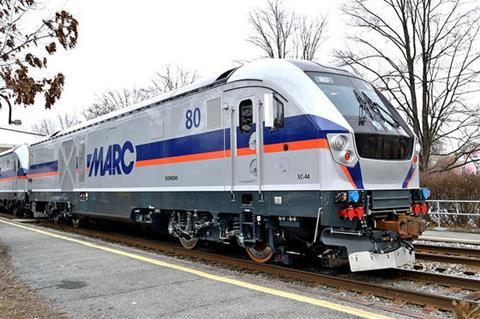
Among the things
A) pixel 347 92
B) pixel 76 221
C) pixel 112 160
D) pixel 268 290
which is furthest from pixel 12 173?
pixel 268 290

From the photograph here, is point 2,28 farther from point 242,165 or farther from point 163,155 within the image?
point 242,165

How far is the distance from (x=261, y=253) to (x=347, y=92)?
10.5ft

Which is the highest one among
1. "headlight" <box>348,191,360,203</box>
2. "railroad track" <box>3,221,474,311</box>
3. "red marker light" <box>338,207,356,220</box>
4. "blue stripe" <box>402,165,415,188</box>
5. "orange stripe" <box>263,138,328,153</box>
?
"orange stripe" <box>263,138,328,153</box>

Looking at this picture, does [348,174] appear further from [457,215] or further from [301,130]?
[457,215]

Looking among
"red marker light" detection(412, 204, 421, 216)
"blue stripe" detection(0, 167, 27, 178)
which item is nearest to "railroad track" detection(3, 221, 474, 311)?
"red marker light" detection(412, 204, 421, 216)

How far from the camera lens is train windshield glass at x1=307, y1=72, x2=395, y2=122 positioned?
728cm

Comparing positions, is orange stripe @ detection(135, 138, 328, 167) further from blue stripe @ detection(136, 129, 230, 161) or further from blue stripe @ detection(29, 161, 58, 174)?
blue stripe @ detection(29, 161, 58, 174)

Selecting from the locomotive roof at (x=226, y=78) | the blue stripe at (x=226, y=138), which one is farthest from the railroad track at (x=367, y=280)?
the locomotive roof at (x=226, y=78)

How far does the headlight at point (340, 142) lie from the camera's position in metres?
6.70

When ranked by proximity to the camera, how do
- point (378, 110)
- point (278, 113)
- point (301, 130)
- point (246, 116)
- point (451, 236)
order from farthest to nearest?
point (451, 236) → point (246, 116) → point (378, 110) → point (278, 113) → point (301, 130)

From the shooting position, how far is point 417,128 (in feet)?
78.4

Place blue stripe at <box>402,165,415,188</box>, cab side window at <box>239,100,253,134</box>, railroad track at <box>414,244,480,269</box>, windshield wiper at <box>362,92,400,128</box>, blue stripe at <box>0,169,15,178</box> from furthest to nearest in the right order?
blue stripe at <box>0,169,15,178</box>
railroad track at <box>414,244,480,269</box>
cab side window at <box>239,100,253,134</box>
windshield wiper at <box>362,92,400,128</box>
blue stripe at <box>402,165,415,188</box>

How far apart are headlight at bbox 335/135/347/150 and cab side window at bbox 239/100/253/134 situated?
5.72 feet

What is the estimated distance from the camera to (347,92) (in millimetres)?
7629
